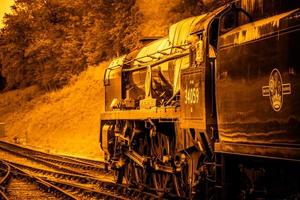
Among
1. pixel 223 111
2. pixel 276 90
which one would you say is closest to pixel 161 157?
pixel 223 111

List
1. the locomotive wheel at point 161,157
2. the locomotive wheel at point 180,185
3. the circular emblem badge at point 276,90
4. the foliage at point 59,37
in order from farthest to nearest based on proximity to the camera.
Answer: the foliage at point 59,37, the locomotive wheel at point 161,157, the locomotive wheel at point 180,185, the circular emblem badge at point 276,90

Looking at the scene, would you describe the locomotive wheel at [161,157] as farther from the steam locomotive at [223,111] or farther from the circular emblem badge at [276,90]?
the circular emblem badge at [276,90]

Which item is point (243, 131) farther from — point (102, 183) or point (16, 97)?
point (16, 97)

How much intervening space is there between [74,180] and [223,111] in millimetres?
9497

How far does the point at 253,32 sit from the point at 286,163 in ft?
4.97

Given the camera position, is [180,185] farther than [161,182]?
No

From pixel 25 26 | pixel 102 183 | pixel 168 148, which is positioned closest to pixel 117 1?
pixel 25 26

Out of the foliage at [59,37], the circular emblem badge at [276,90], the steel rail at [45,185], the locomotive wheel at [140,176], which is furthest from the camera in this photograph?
the foliage at [59,37]

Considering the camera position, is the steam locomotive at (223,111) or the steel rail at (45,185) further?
the steel rail at (45,185)

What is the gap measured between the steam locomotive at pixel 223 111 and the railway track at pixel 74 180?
0.64 meters

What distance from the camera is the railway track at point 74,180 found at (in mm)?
12406

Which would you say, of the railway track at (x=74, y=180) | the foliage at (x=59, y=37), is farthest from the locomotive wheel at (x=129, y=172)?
the foliage at (x=59, y=37)

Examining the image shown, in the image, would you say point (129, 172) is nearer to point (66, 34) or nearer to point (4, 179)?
point (4, 179)

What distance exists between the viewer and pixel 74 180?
15539 millimetres
